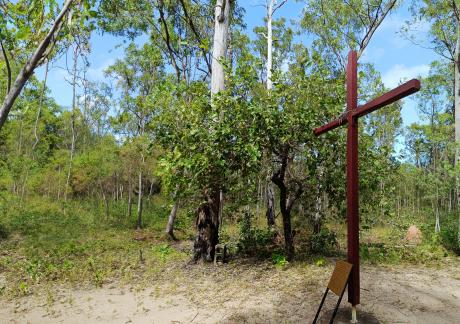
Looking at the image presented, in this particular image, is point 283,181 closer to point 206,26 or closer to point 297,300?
point 297,300

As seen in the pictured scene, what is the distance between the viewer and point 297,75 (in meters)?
7.65

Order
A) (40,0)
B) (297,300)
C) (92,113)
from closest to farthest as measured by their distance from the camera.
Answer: (40,0) → (297,300) → (92,113)

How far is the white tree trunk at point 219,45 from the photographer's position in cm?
878

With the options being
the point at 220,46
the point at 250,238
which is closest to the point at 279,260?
the point at 250,238

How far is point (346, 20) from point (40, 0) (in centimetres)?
1631

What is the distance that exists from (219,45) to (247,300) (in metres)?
5.79

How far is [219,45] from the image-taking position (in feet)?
29.6

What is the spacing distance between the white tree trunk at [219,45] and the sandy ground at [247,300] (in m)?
4.10

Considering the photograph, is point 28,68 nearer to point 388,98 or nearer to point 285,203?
point 388,98

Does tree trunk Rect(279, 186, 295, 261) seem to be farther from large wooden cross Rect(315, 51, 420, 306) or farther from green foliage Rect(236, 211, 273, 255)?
large wooden cross Rect(315, 51, 420, 306)

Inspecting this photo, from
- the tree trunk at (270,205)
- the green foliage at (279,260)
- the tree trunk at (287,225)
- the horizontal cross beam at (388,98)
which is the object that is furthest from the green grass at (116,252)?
the horizontal cross beam at (388,98)

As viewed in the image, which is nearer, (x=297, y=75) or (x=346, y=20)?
(x=297, y=75)

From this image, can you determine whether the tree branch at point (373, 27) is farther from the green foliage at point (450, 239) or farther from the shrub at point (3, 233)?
the shrub at point (3, 233)

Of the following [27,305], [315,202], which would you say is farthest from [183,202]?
[27,305]
